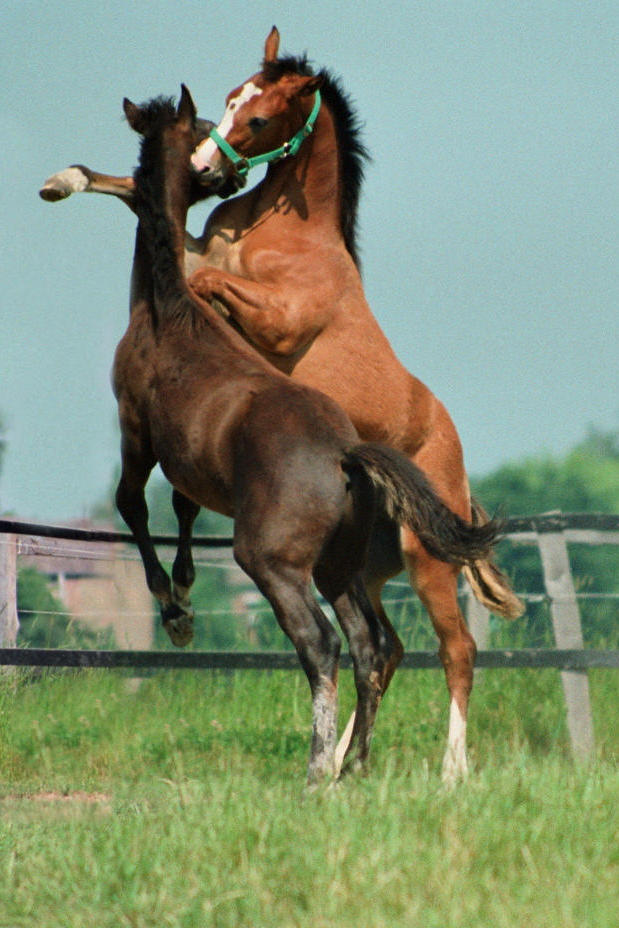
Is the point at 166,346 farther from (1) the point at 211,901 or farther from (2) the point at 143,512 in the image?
(1) the point at 211,901

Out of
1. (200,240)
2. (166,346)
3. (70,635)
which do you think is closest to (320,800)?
(166,346)

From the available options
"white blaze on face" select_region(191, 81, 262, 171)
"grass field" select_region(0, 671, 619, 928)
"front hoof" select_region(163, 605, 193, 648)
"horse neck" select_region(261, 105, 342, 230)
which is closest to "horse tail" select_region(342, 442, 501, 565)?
"grass field" select_region(0, 671, 619, 928)

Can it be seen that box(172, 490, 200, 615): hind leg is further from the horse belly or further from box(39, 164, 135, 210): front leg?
box(39, 164, 135, 210): front leg

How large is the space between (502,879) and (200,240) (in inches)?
152

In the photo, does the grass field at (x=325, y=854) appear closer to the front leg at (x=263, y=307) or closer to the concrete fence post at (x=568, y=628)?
the concrete fence post at (x=568, y=628)

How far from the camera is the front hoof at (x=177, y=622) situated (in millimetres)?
5676

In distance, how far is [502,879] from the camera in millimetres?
→ 2986

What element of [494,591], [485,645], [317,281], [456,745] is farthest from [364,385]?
Result: [485,645]

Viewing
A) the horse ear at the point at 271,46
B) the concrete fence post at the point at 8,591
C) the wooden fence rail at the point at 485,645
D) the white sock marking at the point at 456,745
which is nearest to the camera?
the white sock marking at the point at 456,745

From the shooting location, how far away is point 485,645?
7.82 m

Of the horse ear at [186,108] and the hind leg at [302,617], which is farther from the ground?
the horse ear at [186,108]

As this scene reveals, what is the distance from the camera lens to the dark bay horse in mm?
4336

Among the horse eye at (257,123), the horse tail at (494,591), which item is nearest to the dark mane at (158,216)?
the horse eye at (257,123)

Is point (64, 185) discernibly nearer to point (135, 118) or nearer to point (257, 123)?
point (135, 118)
